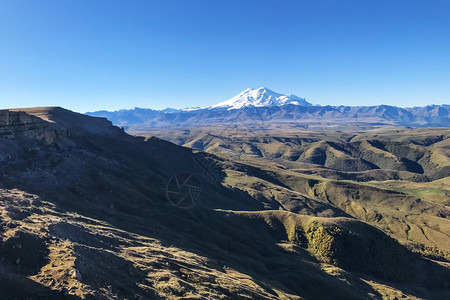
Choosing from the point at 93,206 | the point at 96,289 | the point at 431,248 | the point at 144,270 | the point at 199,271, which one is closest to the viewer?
the point at 96,289

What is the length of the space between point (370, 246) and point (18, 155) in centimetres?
13587

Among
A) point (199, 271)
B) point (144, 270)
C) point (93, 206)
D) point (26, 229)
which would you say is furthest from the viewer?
point (93, 206)

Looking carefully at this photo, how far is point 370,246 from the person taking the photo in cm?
11794

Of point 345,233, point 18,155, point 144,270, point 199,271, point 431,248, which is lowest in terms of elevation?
point 431,248

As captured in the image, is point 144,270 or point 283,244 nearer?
point 144,270

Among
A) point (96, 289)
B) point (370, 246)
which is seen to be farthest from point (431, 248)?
point (96, 289)

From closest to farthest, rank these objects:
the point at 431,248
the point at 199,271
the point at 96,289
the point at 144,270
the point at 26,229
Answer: the point at 96,289, the point at 26,229, the point at 144,270, the point at 199,271, the point at 431,248

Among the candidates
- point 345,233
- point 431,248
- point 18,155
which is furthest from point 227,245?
point 431,248

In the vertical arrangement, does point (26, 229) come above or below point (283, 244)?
above

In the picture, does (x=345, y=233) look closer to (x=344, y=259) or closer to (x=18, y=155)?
(x=344, y=259)

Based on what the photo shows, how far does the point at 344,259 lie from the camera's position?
113125 millimetres

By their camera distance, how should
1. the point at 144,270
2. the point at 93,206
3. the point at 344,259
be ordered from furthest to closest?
1. the point at 344,259
2. the point at 93,206
3. the point at 144,270

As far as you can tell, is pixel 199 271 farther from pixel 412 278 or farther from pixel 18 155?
pixel 412 278

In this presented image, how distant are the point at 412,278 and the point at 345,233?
30290mm
